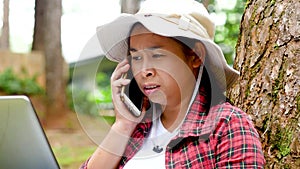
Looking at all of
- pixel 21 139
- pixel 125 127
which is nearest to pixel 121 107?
pixel 125 127

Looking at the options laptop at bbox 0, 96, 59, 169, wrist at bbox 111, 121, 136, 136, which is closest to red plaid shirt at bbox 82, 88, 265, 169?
wrist at bbox 111, 121, 136, 136

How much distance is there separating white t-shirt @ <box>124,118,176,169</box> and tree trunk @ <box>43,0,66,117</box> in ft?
13.7

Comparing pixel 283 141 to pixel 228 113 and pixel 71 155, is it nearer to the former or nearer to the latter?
pixel 228 113

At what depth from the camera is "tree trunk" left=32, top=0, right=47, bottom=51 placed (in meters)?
5.10

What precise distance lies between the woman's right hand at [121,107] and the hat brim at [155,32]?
57 millimetres

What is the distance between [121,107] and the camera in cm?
108

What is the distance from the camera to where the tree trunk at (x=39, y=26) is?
510 cm

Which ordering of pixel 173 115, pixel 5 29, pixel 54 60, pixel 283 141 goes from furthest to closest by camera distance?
pixel 54 60 < pixel 5 29 < pixel 283 141 < pixel 173 115

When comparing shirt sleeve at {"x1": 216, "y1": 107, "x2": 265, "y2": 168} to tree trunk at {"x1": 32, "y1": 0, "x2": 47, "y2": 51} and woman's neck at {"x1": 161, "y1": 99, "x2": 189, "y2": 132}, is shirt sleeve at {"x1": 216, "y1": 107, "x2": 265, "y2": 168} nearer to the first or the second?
woman's neck at {"x1": 161, "y1": 99, "x2": 189, "y2": 132}

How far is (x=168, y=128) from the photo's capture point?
3.51 ft

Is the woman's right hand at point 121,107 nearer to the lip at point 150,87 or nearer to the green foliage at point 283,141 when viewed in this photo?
the lip at point 150,87

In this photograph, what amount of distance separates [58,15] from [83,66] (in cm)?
420

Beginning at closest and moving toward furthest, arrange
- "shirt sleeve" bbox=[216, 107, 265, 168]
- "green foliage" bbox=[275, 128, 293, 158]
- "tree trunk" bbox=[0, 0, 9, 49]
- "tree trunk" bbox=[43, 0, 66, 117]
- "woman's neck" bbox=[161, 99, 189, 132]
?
1. "shirt sleeve" bbox=[216, 107, 265, 168]
2. "woman's neck" bbox=[161, 99, 189, 132]
3. "green foliage" bbox=[275, 128, 293, 158]
4. "tree trunk" bbox=[0, 0, 9, 49]
5. "tree trunk" bbox=[43, 0, 66, 117]

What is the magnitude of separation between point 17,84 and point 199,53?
439cm
